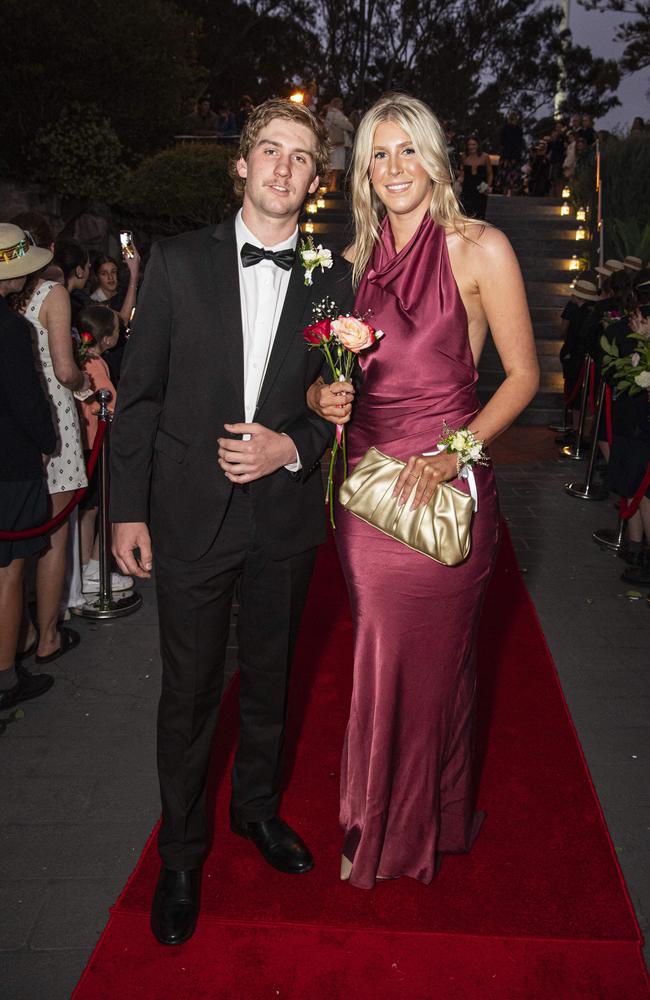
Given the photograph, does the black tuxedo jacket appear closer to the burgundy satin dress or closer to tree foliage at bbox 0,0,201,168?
the burgundy satin dress

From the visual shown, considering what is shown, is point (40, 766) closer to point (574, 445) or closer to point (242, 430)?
point (242, 430)

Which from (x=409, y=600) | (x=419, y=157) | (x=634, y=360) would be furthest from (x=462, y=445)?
(x=634, y=360)

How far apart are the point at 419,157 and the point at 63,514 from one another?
2727 millimetres

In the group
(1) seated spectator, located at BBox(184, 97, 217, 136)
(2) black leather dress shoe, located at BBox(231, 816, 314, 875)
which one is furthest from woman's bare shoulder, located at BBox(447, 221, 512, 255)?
(1) seated spectator, located at BBox(184, 97, 217, 136)

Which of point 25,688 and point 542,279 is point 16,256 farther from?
point 542,279

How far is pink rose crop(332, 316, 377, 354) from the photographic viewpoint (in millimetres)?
2512

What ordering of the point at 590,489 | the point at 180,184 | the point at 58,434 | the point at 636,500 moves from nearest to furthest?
1. the point at 58,434
2. the point at 636,500
3. the point at 590,489
4. the point at 180,184

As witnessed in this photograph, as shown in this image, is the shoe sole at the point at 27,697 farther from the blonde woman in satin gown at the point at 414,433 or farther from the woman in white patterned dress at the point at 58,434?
the blonde woman in satin gown at the point at 414,433

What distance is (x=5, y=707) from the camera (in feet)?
14.0

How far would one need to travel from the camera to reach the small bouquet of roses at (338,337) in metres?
2.52

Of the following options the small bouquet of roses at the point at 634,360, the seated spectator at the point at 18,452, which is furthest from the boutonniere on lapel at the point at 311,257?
the small bouquet of roses at the point at 634,360

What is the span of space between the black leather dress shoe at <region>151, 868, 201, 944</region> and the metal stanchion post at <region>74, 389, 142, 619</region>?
2728mm

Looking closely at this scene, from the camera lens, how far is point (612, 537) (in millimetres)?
7137

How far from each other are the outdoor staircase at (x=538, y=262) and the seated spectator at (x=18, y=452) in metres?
9.48
